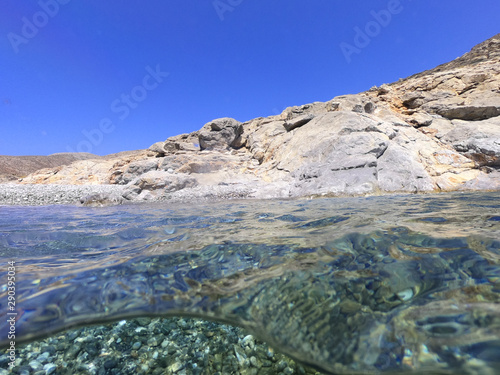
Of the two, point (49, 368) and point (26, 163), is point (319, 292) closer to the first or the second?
point (49, 368)

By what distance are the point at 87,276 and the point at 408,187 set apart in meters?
8.70

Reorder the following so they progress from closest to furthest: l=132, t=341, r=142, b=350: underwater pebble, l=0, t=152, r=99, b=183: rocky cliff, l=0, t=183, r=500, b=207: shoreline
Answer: l=132, t=341, r=142, b=350: underwater pebble < l=0, t=183, r=500, b=207: shoreline < l=0, t=152, r=99, b=183: rocky cliff

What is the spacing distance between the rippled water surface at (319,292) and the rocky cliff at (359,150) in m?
6.25

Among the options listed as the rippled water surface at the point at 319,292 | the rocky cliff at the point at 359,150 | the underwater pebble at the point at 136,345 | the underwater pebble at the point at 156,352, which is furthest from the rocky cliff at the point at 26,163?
the underwater pebble at the point at 136,345

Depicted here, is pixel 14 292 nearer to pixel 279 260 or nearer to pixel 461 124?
pixel 279 260

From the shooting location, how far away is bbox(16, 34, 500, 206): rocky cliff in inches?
326

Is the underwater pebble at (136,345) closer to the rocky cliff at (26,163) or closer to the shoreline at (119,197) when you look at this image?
the shoreline at (119,197)

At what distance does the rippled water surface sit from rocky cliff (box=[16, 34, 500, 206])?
6254mm

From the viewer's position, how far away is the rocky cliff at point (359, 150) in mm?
8273

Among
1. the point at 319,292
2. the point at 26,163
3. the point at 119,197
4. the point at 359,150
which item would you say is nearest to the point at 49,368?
the point at 319,292

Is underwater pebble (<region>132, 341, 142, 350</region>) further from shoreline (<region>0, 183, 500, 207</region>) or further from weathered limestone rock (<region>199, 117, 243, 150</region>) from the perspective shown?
weathered limestone rock (<region>199, 117, 243, 150</region>)

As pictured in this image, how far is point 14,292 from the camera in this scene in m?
1.39

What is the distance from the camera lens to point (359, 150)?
917cm

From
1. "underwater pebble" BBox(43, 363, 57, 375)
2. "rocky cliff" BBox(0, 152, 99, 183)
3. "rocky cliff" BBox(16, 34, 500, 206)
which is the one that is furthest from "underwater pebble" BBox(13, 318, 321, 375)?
"rocky cliff" BBox(0, 152, 99, 183)
